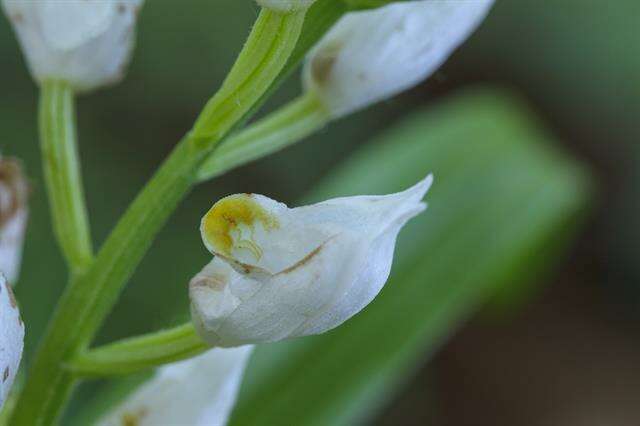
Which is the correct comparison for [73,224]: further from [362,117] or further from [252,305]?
[362,117]

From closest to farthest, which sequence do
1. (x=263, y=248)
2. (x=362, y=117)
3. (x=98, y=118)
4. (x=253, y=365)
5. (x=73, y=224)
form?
1. (x=263, y=248)
2. (x=73, y=224)
3. (x=253, y=365)
4. (x=98, y=118)
5. (x=362, y=117)

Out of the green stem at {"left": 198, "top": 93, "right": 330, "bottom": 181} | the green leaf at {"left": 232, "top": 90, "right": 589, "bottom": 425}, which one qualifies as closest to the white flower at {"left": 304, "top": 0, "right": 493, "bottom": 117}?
the green stem at {"left": 198, "top": 93, "right": 330, "bottom": 181}

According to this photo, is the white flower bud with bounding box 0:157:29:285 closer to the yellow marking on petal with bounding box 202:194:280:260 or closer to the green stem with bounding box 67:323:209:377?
the green stem with bounding box 67:323:209:377

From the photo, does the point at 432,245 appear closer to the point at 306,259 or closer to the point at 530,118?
the point at 530,118

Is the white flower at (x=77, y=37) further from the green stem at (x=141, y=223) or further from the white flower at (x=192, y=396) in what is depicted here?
the white flower at (x=192, y=396)

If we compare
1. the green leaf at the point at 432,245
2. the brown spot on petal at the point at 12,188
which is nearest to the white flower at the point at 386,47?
the brown spot on petal at the point at 12,188

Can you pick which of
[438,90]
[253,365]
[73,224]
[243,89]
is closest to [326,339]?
[253,365]
